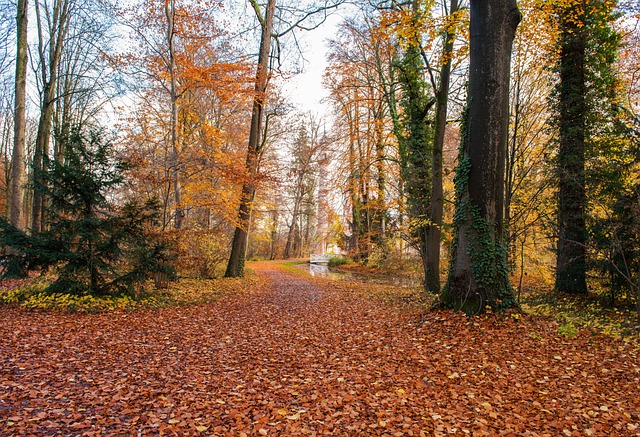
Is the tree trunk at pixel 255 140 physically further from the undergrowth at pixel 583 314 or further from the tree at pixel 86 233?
the undergrowth at pixel 583 314

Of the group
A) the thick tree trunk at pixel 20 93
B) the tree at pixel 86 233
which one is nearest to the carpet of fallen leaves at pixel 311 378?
the tree at pixel 86 233

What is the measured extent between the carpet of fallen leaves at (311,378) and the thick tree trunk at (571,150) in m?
4.68

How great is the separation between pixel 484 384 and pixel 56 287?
771 cm

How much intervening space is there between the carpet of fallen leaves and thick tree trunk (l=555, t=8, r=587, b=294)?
15.3ft

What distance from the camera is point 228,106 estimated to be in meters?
16.5

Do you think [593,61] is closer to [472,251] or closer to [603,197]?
[603,197]

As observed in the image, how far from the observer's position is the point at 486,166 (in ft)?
20.3

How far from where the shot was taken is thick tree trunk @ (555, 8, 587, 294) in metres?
9.19

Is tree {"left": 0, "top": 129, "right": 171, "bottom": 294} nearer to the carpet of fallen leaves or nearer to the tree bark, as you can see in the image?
the carpet of fallen leaves

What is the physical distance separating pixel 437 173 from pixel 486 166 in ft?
11.3

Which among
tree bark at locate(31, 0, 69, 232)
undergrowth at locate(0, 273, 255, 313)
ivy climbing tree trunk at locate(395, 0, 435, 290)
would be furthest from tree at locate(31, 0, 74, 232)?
ivy climbing tree trunk at locate(395, 0, 435, 290)

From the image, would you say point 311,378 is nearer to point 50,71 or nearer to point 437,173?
point 437,173

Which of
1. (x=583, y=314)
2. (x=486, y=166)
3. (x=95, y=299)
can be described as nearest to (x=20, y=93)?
(x=95, y=299)

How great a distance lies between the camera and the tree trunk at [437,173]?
9375 millimetres
